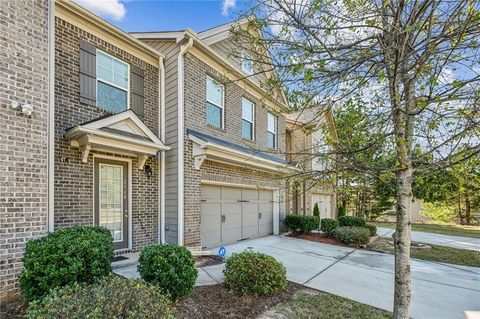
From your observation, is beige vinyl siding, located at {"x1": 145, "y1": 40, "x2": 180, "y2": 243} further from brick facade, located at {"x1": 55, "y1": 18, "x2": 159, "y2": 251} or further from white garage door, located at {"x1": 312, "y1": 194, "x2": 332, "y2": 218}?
white garage door, located at {"x1": 312, "y1": 194, "x2": 332, "y2": 218}

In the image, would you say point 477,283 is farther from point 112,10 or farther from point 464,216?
point 464,216

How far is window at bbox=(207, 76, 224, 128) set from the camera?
9.00 meters

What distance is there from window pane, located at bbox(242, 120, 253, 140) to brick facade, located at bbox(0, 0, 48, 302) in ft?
22.9

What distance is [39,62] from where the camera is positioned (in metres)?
→ 5.04

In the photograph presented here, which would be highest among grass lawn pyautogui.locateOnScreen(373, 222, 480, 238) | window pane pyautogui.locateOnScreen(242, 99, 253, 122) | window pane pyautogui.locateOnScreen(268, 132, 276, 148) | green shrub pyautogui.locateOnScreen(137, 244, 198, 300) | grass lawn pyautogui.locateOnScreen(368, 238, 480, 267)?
window pane pyautogui.locateOnScreen(242, 99, 253, 122)

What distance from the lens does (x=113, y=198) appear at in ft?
22.5

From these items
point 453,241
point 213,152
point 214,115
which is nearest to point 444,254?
point 453,241

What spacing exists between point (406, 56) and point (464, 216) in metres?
31.2

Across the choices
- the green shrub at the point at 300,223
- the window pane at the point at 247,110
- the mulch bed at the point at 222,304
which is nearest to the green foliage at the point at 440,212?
the green shrub at the point at 300,223

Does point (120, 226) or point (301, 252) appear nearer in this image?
point (120, 226)

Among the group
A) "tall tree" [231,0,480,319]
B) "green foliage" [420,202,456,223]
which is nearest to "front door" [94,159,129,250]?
"tall tree" [231,0,480,319]

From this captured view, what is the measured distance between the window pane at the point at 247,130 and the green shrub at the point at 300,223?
457 cm

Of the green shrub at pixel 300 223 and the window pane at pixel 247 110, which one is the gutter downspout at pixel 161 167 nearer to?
the window pane at pixel 247 110

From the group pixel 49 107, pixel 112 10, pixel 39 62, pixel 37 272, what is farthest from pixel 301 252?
pixel 112 10
